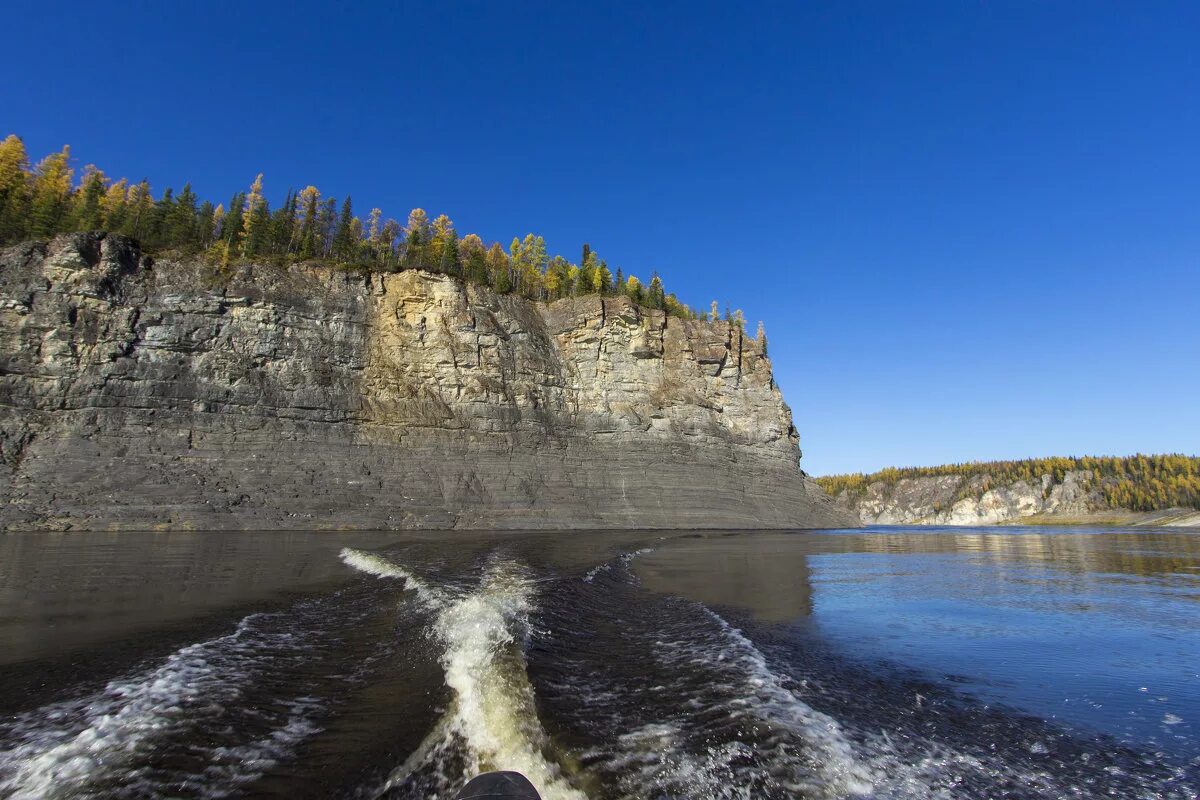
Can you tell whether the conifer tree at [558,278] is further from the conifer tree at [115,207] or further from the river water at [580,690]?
the river water at [580,690]

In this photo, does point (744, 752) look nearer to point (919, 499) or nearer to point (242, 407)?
point (242, 407)

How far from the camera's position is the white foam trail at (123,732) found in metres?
4.36

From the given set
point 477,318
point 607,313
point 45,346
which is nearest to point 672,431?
point 607,313

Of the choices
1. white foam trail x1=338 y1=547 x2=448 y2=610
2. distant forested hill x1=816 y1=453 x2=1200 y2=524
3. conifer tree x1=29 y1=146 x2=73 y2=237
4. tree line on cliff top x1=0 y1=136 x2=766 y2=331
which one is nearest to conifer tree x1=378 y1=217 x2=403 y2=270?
tree line on cliff top x1=0 y1=136 x2=766 y2=331

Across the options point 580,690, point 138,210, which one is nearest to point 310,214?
point 138,210

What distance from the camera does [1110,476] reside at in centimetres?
13350

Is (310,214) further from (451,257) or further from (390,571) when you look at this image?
(390,571)

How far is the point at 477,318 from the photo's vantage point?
50.4 m

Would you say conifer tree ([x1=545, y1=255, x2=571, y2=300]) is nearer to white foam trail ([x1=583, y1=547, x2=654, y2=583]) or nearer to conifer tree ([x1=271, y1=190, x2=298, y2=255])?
conifer tree ([x1=271, y1=190, x2=298, y2=255])

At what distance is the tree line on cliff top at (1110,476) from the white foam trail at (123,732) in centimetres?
15600

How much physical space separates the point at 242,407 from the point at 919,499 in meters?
167

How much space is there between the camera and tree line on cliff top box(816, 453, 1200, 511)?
383ft

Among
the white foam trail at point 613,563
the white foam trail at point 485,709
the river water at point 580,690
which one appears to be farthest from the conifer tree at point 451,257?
the white foam trail at point 485,709

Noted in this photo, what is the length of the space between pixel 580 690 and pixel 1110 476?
175 metres
